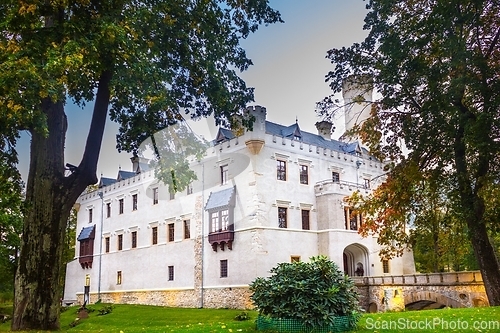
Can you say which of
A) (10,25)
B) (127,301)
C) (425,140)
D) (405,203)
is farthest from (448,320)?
(127,301)

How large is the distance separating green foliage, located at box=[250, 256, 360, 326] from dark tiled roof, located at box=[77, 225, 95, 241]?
33.9m

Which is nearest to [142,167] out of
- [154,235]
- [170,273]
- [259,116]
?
[154,235]

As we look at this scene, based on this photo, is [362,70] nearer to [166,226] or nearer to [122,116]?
[122,116]

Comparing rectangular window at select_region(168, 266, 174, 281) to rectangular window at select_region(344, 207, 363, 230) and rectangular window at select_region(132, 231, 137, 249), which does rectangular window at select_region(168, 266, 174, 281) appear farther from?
rectangular window at select_region(344, 207, 363, 230)

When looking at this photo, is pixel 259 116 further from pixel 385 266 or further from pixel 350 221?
pixel 385 266

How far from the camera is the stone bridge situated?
23.6m

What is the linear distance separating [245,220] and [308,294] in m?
18.2

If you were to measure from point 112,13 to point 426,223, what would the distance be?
1314 centimetres

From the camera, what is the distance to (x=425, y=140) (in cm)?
1319

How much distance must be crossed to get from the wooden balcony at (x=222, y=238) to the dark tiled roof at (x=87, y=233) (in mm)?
15926

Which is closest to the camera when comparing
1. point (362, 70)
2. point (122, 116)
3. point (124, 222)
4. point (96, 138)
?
point (96, 138)

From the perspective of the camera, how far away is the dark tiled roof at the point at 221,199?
27.6 meters

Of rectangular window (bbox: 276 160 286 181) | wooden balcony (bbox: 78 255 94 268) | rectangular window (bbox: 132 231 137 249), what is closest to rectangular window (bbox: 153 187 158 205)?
rectangular window (bbox: 132 231 137 249)

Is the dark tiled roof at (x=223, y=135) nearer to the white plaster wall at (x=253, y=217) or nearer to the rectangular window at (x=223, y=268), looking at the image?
the white plaster wall at (x=253, y=217)
